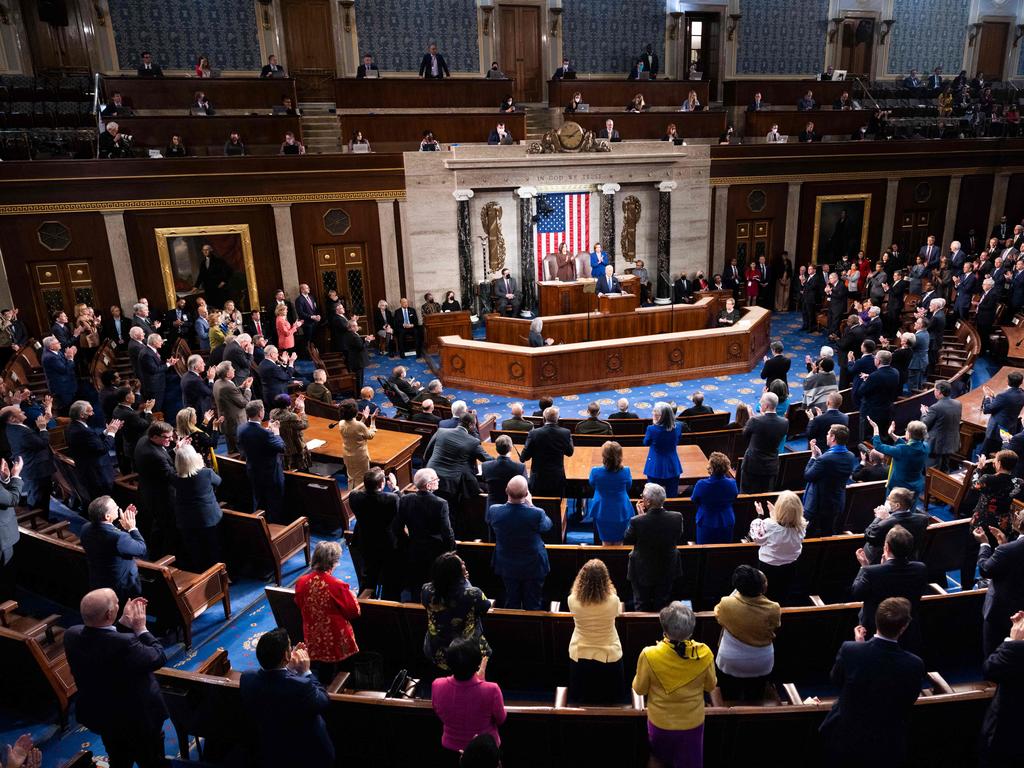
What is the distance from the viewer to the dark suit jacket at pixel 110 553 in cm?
446

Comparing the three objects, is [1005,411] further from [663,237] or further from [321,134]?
[321,134]

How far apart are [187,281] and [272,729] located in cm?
1216

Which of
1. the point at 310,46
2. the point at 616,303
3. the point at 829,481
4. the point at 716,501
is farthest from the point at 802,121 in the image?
the point at 716,501

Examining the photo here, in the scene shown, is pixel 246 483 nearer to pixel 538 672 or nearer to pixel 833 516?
pixel 538 672

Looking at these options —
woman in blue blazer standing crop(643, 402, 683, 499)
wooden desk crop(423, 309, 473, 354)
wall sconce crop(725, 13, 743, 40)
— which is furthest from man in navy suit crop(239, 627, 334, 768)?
wall sconce crop(725, 13, 743, 40)

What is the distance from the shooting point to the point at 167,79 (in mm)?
14008

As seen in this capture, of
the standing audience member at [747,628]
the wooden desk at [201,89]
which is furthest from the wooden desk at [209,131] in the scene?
the standing audience member at [747,628]

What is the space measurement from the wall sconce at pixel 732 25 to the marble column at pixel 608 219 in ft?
20.5

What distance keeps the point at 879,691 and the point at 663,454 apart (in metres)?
3.32

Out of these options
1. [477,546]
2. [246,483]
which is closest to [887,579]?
[477,546]

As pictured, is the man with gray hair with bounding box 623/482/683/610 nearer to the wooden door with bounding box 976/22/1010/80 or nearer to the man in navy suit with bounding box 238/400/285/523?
the man in navy suit with bounding box 238/400/285/523

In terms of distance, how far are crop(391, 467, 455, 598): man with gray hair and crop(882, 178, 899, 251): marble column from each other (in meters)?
17.1

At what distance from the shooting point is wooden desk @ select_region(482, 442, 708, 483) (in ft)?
22.3

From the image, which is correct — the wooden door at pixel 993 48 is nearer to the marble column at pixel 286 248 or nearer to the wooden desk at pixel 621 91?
the wooden desk at pixel 621 91
